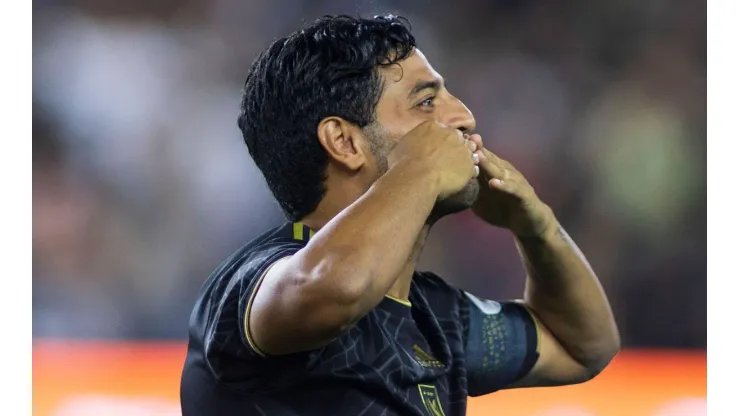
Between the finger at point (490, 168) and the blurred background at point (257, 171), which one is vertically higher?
the blurred background at point (257, 171)

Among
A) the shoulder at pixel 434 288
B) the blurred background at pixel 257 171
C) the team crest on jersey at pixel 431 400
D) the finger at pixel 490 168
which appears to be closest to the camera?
the team crest on jersey at pixel 431 400

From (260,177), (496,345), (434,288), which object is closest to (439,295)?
(434,288)

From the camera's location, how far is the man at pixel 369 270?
45.7 inches

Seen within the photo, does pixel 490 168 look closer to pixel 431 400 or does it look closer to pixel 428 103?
pixel 428 103

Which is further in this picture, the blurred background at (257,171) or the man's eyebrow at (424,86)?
the blurred background at (257,171)

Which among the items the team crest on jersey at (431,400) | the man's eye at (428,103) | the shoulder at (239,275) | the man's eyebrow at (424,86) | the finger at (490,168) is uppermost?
the man's eyebrow at (424,86)

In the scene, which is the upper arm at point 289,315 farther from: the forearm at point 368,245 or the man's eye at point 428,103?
the man's eye at point 428,103

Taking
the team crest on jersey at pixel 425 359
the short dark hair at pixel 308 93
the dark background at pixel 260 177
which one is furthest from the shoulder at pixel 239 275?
the dark background at pixel 260 177

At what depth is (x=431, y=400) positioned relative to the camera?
4.69ft

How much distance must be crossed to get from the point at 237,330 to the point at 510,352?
0.65 metres

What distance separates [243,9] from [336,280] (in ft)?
8.94

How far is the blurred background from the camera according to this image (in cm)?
331

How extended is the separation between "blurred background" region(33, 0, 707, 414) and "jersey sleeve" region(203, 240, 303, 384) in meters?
2.06

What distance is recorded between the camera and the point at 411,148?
4.42 feet
